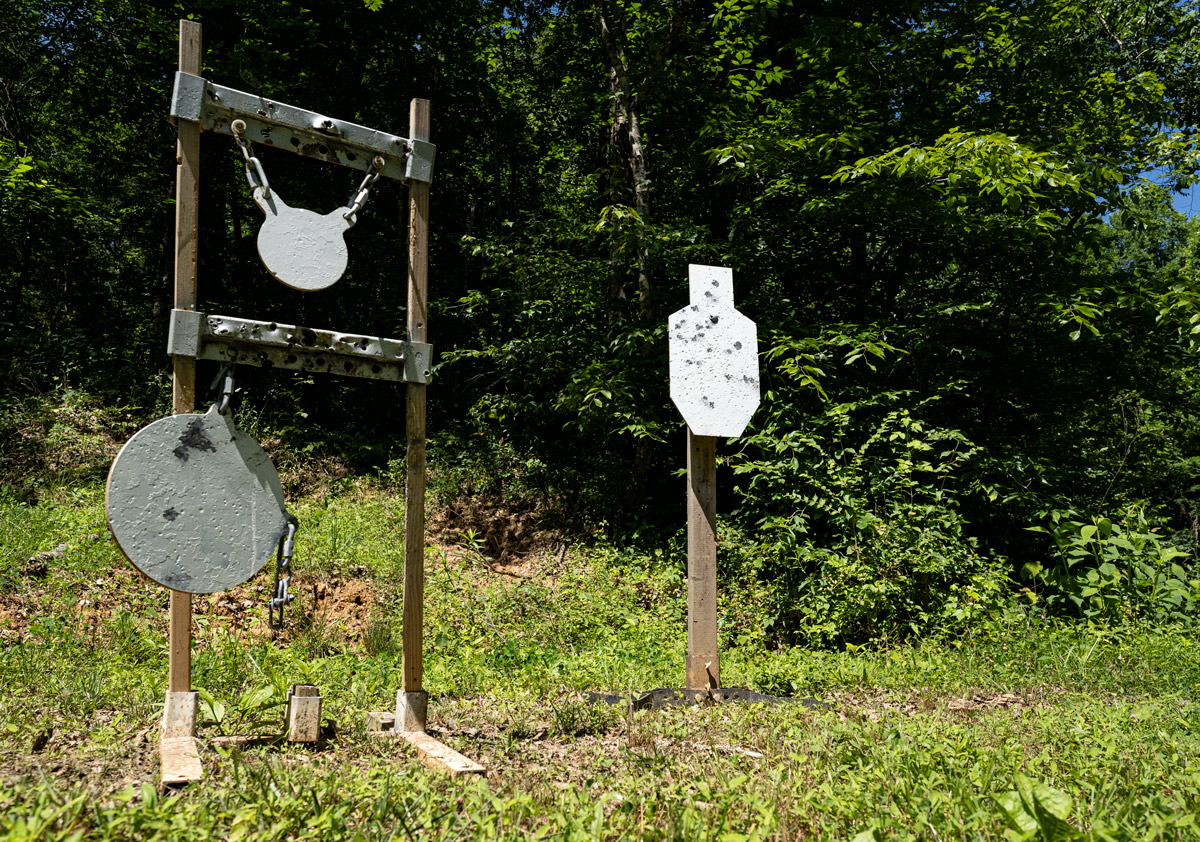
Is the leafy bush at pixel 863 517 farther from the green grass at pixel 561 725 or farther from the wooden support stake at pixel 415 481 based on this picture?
the wooden support stake at pixel 415 481

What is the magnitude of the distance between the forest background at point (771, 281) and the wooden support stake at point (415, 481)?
3.47 m

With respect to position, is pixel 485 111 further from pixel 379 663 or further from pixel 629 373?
pixel 379 663

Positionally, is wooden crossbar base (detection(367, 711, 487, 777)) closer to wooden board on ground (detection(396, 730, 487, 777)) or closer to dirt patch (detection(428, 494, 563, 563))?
wooden board on ground (detection(396, 730, 487, 777))

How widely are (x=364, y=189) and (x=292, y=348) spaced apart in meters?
0.83

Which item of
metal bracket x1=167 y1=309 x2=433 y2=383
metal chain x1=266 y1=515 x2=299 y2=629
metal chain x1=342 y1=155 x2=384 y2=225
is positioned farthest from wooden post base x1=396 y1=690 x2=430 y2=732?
metal chain x1=342 y1=155 x2=384 y2=225

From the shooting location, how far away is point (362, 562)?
6.87m

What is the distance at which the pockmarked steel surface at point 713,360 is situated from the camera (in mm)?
4195

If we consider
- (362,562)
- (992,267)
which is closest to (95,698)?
(362,562)

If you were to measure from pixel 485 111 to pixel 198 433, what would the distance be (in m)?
10.9

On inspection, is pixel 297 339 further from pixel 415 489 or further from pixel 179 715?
pixel 179 715

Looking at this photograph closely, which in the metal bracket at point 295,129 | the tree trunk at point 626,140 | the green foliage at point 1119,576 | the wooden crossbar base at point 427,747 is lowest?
the wooden crossbar base at point 427,747

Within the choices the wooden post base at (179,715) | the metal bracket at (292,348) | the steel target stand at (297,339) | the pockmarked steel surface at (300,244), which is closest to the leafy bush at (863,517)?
the steel target stand at (297,339)

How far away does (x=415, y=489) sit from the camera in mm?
3541

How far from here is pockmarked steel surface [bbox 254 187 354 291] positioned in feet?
10.6
